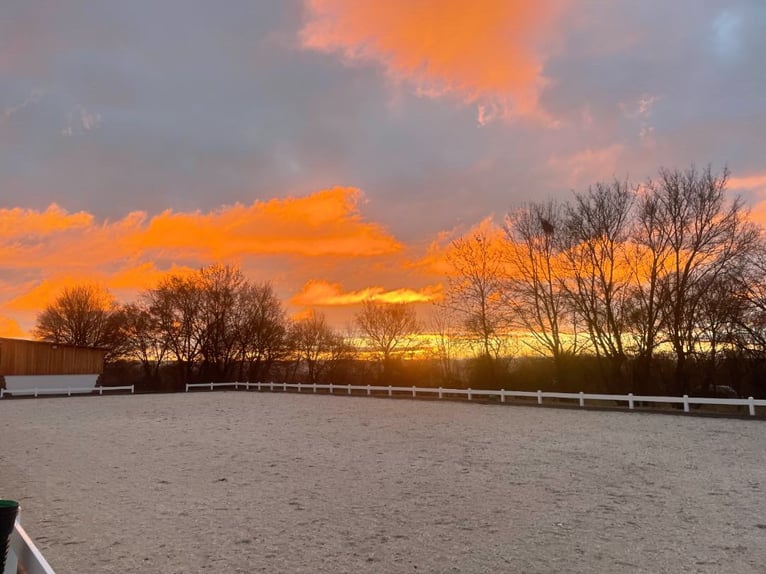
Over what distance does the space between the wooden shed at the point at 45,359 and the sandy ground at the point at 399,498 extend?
24.4 meters

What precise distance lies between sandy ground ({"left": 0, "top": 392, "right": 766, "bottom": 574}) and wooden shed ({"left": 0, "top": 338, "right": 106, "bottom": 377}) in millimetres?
24430

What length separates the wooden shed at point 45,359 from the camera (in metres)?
35.1

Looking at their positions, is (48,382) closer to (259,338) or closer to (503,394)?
(259,338)

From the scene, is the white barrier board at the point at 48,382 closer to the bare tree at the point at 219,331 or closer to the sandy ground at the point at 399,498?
the bare tree at the point at 219,331

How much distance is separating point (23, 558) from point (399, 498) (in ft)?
15.5

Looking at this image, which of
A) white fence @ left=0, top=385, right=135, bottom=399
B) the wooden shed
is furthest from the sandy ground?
the wooden shed

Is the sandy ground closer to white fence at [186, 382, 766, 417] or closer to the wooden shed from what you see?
white fence at [186, 382, 766, 417]

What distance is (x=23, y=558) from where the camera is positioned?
403 cm

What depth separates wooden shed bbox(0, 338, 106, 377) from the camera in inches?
1383

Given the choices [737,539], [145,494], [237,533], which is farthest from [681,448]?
[145,494]

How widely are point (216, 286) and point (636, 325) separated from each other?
38398 mm

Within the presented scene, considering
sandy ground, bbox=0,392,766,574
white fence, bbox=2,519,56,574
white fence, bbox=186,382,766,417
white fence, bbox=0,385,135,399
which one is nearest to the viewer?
white fence, bbox=2,519,56,574

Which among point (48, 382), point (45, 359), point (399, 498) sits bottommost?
point (48, 382)

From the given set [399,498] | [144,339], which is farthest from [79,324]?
[399,498]
